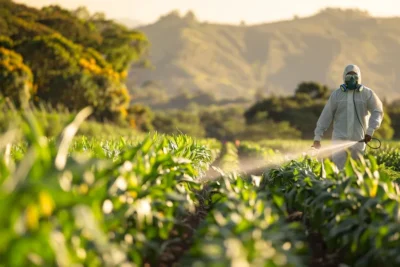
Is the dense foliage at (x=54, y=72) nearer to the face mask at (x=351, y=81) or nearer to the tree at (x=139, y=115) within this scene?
the tree at (x=139, y=115)

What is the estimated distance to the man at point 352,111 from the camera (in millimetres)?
7480

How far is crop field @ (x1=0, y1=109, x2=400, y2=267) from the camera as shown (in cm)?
233

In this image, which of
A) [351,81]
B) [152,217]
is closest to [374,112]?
[351,81]

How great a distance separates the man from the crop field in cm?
256

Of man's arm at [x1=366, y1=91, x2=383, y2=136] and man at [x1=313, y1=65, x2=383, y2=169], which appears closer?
man's arm at [x1=366, y1=91, x2=383, y2=136]

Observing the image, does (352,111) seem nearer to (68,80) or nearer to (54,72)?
(68,80)

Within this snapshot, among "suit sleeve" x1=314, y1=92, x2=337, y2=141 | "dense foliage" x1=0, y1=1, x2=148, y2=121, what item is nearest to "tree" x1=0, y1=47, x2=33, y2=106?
"dense foliage" x1=0, y1=1, x2=148, y2=121

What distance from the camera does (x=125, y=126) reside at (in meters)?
38.8

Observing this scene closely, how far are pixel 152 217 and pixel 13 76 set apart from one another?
102 feet

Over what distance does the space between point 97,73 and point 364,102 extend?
32808 millimetres

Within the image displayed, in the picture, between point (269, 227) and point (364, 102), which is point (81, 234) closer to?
point (269, 227)

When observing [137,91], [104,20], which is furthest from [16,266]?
[137,91]

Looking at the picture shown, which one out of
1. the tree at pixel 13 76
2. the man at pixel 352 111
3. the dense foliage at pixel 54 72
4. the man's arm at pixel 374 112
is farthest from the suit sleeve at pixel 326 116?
the dense foliage at pixel 54 72

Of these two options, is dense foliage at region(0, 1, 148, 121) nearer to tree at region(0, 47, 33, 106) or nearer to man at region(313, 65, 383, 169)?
tree at region(0, 47, 33, 106)
